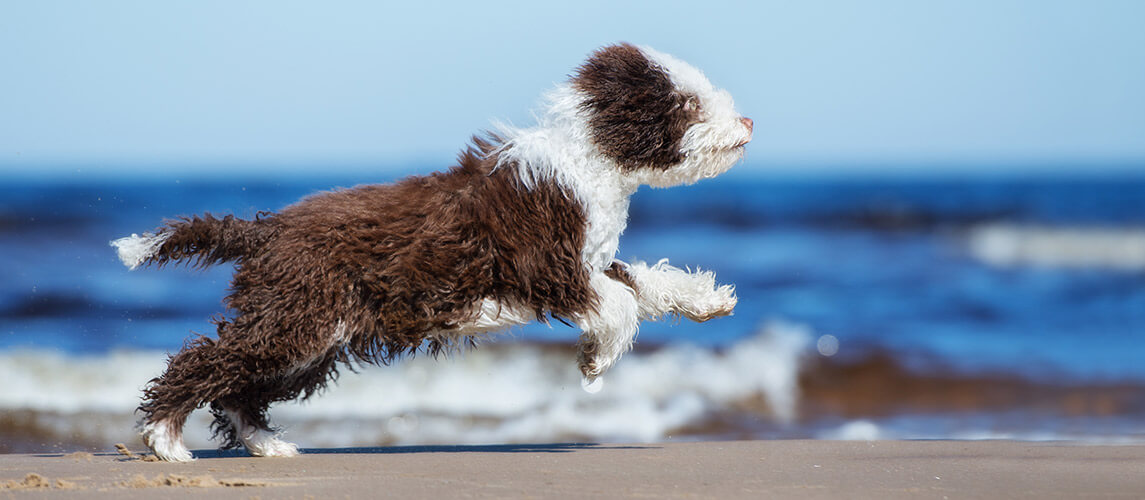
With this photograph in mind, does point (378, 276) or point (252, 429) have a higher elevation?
point (378, 276)

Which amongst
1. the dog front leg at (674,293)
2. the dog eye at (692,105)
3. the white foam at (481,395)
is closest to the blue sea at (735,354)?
the white foam at (481,395)

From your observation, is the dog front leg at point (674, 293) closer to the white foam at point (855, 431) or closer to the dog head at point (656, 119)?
the dog head at point (656, 119)

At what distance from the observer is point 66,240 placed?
15336mm

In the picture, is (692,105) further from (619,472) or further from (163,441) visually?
(163,441)

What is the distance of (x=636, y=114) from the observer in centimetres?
525

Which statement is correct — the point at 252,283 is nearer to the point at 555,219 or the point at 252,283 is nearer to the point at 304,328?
the point at 304,328

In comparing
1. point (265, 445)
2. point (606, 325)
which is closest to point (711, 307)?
point (606, 325)

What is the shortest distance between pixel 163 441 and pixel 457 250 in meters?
1.62

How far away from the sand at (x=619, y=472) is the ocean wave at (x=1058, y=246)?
1079 centimetres

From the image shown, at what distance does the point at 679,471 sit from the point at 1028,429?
3490 mm

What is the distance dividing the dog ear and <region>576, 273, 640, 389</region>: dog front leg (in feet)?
1.93

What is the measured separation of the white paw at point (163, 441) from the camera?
16.7 feet

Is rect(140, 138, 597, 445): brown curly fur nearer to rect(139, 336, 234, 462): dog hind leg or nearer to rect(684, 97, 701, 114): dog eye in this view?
rect(139, 336, 234, 462): dog hind leg

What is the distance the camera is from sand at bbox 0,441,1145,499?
4.38 meters
